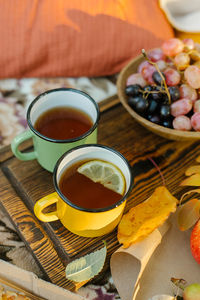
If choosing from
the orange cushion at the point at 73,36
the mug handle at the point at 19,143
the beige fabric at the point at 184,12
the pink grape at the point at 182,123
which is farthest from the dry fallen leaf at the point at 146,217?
the beige fabric at the point at 184,12

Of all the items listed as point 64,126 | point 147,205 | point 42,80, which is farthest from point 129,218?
point 42,80

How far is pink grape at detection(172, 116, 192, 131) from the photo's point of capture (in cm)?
78

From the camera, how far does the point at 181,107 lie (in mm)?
784

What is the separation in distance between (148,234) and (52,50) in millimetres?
571

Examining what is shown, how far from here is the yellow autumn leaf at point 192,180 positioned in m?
0.75

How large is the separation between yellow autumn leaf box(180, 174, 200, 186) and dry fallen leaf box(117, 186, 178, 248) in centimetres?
4

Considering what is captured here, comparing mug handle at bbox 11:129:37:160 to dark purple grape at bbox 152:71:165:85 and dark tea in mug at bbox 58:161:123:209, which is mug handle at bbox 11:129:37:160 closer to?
dark tea in mug at bbox 58:161:123:209

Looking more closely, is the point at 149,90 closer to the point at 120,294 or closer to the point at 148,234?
the point at 148,234

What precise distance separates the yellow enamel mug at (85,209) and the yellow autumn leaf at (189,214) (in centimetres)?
13

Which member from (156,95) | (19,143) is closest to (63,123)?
(19,143)

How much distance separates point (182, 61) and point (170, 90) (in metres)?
0.08

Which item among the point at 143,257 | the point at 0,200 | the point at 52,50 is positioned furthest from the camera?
the point at 52,50

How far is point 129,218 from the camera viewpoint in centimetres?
73

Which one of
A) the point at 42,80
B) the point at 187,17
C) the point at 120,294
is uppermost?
the point at 187,17
